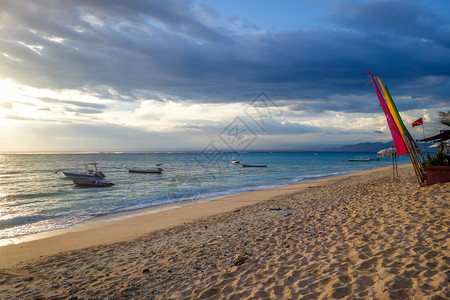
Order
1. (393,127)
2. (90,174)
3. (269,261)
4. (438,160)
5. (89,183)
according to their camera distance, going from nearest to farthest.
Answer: (269,261) < (438,160) < (393,127) < (89,183) < (90,174)

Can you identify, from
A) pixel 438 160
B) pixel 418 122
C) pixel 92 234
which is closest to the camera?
pixel 92 234

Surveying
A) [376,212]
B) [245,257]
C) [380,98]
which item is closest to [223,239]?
[245,257]

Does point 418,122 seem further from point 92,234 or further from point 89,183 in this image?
point 89,183

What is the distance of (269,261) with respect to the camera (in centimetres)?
516

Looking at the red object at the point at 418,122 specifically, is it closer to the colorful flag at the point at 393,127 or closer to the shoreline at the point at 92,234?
the colorful flag at the point at 393,127

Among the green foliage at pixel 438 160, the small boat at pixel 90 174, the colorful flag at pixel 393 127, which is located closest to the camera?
the green foliage at pixel 438 160

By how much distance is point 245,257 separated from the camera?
17.8 feet

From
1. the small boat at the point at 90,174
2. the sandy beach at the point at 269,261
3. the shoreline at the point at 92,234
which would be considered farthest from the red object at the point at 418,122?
the small boat at the point at 90,174

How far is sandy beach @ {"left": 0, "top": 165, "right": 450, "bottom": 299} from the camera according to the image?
3973mm

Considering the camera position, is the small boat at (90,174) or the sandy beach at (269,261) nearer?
the sandy beach at (269,261)

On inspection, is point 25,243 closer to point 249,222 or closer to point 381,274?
point 249,222

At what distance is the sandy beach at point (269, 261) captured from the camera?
3973 millimetres

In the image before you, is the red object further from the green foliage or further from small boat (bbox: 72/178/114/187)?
small boat (bbox: 72/178/114/187)

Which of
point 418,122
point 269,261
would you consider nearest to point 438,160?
point 418,122
